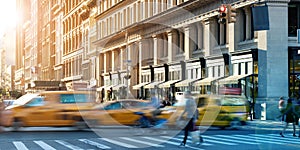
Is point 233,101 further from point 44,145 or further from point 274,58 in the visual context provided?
point 44,145

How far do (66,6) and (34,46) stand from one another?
41.0 meters

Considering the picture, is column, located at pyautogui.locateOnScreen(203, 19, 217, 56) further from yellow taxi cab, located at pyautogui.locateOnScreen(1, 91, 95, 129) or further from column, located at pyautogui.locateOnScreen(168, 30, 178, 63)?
yellow taxi cab, located at pyautogui.locateOnScreen(1, 91, 95, 129)

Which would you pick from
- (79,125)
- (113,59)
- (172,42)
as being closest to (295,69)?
(172,42)

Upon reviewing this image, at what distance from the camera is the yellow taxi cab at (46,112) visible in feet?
79.3

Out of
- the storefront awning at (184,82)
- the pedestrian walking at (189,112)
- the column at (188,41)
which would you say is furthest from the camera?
the column at (188,41)

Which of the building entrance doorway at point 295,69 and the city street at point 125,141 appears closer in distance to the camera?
the city street at point 125,141

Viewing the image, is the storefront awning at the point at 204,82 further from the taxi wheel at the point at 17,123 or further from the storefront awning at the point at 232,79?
the taxi wheel at the point at 17,123

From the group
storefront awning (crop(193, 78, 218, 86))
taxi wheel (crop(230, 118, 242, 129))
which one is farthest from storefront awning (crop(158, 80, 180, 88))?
taxi wheel (crop(230, 118, 242, 129))

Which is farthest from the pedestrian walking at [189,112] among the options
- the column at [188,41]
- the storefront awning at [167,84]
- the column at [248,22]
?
the column at [188,41]

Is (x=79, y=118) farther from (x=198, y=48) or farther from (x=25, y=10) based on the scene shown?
(x=25, y=10)

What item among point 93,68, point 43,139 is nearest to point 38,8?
point 93,68

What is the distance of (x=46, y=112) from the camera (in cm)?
2416

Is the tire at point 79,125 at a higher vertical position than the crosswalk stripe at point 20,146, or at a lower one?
higher

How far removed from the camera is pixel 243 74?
36.4 meters
